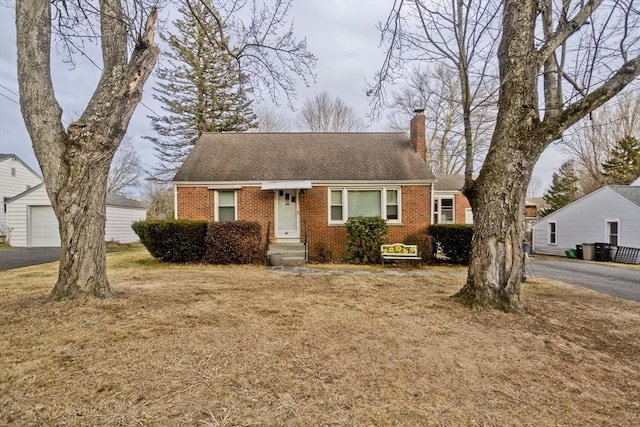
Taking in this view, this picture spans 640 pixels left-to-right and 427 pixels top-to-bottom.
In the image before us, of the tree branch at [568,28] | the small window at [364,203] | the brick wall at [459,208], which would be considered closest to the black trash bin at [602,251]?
the brick wall at [459,208]

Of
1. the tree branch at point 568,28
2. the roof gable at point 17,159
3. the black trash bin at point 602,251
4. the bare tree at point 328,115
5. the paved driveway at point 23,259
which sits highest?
the bare tree at point 328,115

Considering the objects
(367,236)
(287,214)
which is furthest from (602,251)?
(287,214)

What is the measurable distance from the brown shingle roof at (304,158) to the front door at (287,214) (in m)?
0.70

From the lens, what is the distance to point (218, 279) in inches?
292

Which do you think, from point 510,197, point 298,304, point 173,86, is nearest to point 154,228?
point 298,304

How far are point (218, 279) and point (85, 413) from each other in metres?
5.36

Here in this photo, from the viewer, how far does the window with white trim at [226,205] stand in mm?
12203

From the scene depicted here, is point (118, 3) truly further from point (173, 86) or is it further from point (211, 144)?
point (173, 86)

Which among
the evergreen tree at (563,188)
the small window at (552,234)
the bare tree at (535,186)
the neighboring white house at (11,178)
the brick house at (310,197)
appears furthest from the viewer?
the bare tree at (535,186)

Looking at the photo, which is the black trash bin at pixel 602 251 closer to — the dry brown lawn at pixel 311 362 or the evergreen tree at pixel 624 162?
the evergreen tree at pixel 624 162

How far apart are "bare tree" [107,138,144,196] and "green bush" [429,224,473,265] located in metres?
28.7

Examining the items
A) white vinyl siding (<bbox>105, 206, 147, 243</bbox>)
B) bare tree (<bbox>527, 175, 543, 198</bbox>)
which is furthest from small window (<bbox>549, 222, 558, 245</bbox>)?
bare tree (<bbox>527, 175, 543, 198</bbox>)

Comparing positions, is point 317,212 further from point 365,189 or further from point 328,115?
point 328,115

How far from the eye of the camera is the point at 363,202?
1237 cm
